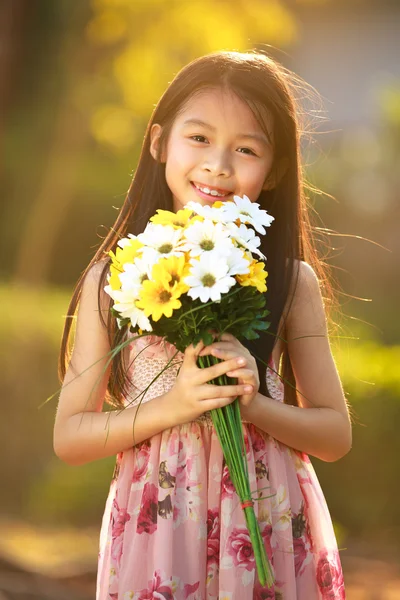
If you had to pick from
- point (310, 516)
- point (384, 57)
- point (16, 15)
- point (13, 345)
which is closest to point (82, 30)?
point (16, 15)

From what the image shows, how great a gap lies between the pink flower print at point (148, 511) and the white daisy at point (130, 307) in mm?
474

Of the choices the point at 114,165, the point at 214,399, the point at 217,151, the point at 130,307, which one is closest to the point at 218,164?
the point at 217,151

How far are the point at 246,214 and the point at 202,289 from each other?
0.29m

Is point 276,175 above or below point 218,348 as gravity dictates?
above

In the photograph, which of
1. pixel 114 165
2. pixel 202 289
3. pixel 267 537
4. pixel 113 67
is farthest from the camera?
pixel 114 165

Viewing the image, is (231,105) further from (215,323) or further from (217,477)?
(217,477)

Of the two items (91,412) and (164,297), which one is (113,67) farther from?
(164,297)

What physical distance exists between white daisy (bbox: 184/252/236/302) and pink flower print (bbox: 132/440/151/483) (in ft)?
1.80

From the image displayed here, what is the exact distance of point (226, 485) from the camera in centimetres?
209

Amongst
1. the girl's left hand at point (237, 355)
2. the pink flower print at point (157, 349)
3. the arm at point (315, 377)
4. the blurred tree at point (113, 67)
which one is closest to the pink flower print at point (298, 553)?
the arm at point (315, 377)

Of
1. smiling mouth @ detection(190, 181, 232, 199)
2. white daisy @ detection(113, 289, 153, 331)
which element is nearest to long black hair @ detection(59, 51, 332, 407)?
smiling mouth @ detection(190, 181, 232, 199)

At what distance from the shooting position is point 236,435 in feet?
6.22

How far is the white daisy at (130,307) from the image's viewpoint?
1.86m

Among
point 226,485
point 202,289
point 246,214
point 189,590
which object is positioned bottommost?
point 189,590
